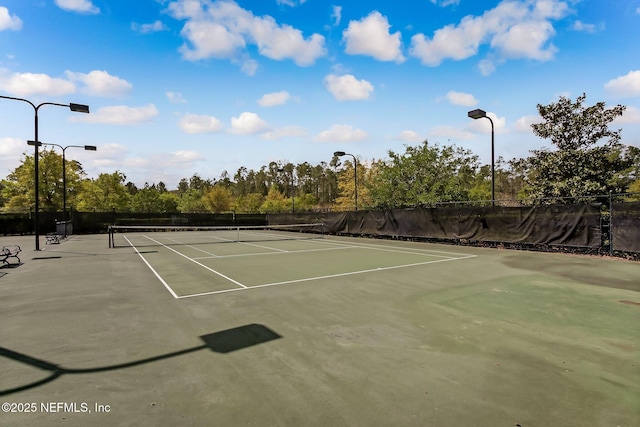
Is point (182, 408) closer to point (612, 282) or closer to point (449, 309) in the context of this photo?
point (449, 309)

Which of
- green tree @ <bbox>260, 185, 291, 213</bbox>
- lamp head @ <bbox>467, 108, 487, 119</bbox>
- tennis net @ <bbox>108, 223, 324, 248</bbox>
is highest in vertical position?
lamp head @ <bbox>467, 108, 487, 119</bbox>

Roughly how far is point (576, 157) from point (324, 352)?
1871 cm

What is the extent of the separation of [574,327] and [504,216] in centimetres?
1138

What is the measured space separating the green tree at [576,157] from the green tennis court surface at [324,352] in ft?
32.3

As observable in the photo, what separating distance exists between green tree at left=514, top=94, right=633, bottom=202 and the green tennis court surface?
32.3 ft

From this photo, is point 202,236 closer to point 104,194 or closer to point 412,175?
point 412,175

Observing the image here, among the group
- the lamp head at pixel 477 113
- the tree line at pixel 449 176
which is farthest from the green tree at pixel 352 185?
the lamp head at pixel 477 113

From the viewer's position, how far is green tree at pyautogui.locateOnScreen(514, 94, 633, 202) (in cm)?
1620

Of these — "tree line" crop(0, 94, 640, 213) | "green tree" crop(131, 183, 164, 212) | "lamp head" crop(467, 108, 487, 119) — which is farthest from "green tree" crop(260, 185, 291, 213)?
"lamp head" crop(467, 108, 487, 119)

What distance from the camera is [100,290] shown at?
25.1ft

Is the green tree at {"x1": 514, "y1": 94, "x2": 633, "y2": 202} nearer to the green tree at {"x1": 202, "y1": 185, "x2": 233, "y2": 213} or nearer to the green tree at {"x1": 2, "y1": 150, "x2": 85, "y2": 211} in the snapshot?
the green tree at {"x1": 2, "y1": 150, "x2": 85, "y2": 211}

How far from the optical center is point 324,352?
4078mm

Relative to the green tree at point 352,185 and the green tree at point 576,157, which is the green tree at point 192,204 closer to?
the green tree at point 352,185

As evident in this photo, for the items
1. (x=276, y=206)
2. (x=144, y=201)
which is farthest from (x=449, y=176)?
(x=144, y=201)
